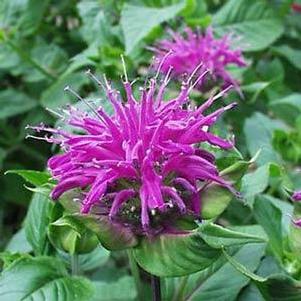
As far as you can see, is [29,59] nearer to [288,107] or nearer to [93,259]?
[288,107]

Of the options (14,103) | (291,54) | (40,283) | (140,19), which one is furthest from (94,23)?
(40,283)

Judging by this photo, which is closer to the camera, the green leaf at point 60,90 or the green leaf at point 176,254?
the green leaf at point 176,254

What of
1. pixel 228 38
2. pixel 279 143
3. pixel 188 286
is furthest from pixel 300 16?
pixel 188 286

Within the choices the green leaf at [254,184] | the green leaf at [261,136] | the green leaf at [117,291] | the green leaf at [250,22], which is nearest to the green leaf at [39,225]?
the green leaf at [117,291]

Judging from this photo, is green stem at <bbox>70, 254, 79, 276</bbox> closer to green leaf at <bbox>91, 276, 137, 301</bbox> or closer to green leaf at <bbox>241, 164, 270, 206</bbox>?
green leaf at <bbox>91, 276, 137, 301</bbox>

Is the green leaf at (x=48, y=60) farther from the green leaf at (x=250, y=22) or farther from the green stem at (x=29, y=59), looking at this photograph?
the green leaf at (x=250, y=22)

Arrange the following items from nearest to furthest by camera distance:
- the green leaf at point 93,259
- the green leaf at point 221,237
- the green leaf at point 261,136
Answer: the green leaf at point 221,237 → the green leaf at point 93,259 → the green leaf at point 261,136
